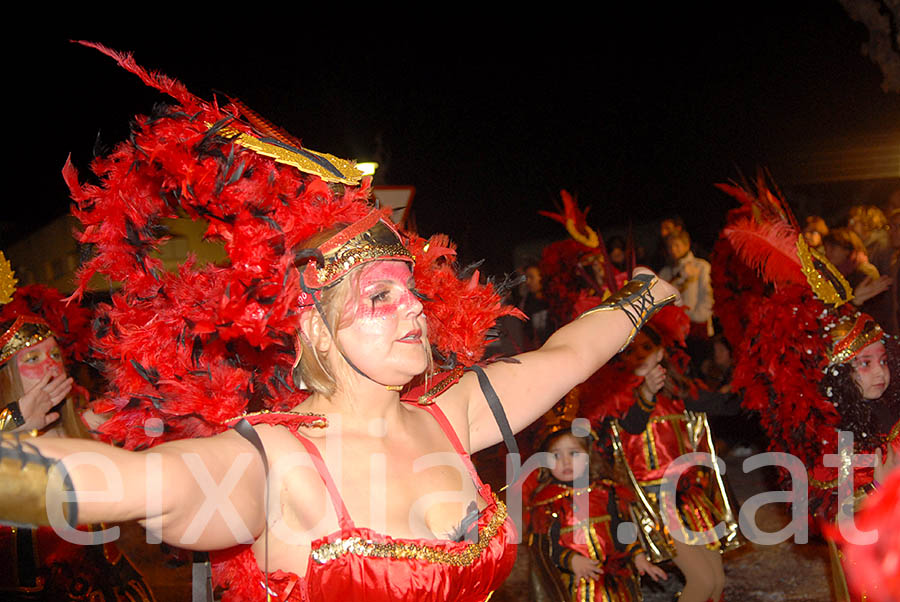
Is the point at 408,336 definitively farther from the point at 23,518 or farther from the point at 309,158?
the point at 23,518

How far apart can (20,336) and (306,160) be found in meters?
3.19

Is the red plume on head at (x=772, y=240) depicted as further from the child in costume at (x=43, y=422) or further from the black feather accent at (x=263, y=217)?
the child in costume at (x=43, y=422)

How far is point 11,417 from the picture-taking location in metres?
4.35

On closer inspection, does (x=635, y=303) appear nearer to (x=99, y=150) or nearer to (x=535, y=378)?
(x=535, y=378)

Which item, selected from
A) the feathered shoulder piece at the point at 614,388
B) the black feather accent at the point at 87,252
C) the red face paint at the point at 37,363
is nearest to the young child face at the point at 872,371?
the feathered shoulder piece at the point at 614,388

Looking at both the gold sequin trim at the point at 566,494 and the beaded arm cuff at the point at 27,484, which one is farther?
the gold sequin trim at the point at 566,494

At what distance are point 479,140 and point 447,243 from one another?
9.85 m

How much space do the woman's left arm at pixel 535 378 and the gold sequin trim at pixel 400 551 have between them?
17.0 inches

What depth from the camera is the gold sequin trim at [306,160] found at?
2152 mm

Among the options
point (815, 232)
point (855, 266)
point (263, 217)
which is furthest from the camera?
point (815, 232)

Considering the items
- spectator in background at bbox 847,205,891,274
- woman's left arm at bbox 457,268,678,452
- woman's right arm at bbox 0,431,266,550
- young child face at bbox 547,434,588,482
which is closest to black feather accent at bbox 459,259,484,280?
woman's left arm at bbox 457,268,678,452

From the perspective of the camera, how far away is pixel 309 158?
2.27 m

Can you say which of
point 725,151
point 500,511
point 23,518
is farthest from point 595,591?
point 725,151

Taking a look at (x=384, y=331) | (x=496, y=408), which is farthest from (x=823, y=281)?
(x=384, y=331)
